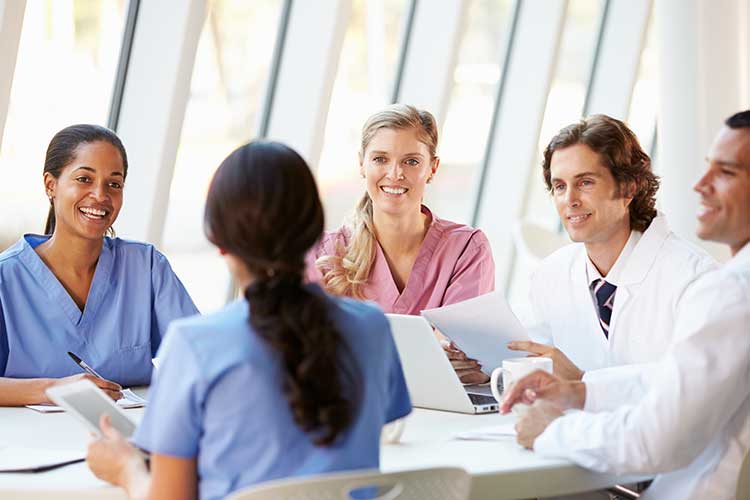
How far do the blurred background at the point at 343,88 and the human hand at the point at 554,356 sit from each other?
3.20 ft

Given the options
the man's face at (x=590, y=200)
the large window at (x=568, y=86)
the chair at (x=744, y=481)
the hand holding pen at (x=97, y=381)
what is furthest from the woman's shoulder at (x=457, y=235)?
the large window at (x=568, y=86)

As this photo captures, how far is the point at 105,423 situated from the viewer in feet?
5.50

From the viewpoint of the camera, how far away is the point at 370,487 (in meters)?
1.44

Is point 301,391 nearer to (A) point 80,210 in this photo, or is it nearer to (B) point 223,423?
(B) point 223,423

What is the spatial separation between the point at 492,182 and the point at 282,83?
2051mm

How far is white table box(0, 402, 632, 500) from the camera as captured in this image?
1670 millimetres

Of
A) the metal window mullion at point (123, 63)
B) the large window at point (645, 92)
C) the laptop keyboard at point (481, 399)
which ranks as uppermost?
the large window at point (645, 92)

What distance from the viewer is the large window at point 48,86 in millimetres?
3912

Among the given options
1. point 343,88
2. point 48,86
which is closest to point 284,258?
point 48,86

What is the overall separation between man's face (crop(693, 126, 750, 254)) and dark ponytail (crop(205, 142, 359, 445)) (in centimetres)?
88

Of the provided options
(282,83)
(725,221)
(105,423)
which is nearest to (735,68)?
(282,83)

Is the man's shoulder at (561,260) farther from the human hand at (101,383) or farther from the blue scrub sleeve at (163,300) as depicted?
the human hand at (101,383)

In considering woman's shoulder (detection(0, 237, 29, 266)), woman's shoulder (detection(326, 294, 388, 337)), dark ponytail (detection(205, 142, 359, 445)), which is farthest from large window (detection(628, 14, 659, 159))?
dark ponytail (detection(205, 142, 359, 445))

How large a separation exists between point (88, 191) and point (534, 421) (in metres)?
1.21
